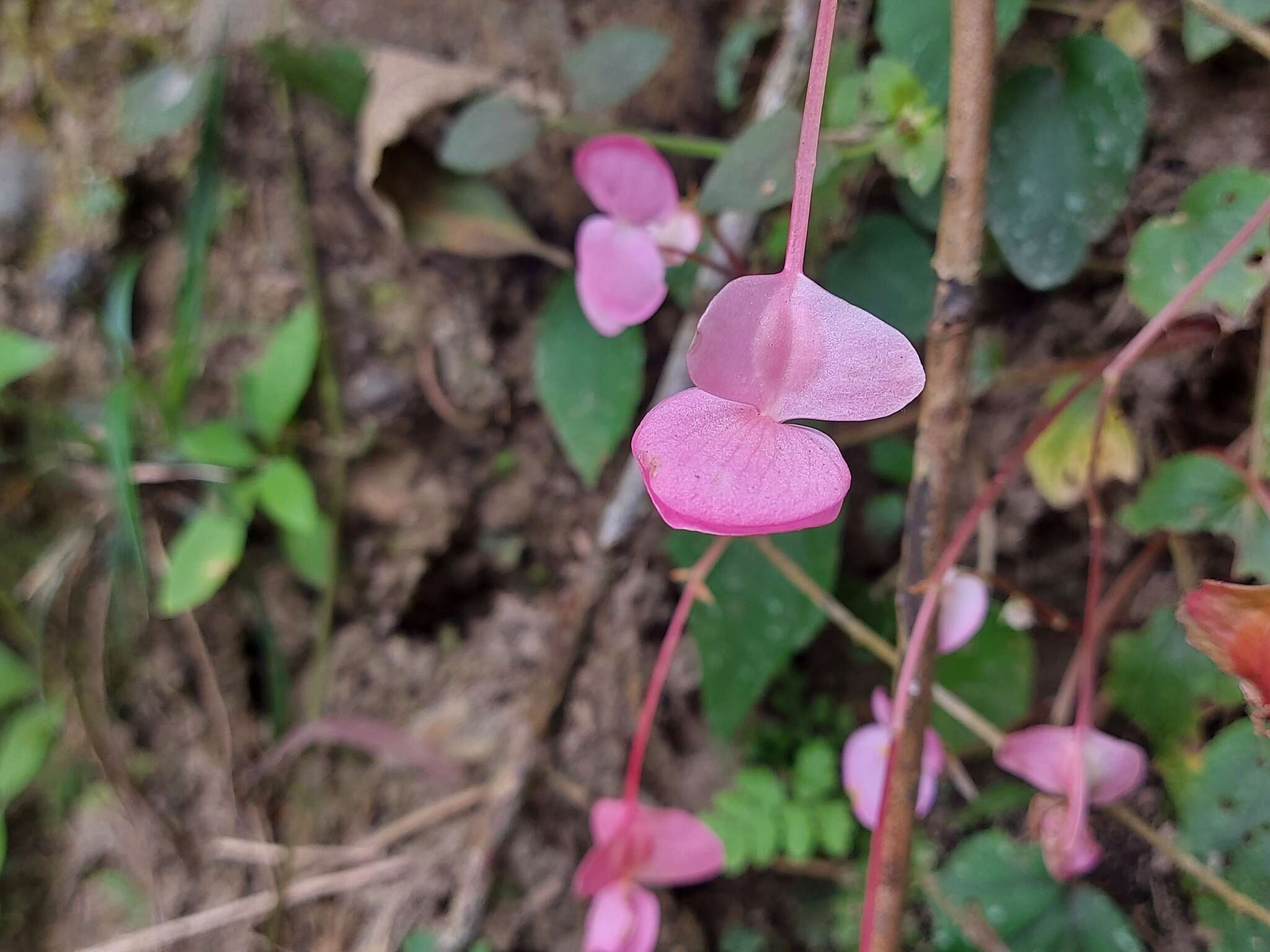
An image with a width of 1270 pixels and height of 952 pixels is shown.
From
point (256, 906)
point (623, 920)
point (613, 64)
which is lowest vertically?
point (256, 906)

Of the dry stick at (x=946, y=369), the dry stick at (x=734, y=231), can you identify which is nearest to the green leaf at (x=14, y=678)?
the dry stick at (x=734, y=231)

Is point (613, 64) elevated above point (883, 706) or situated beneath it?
elevated above

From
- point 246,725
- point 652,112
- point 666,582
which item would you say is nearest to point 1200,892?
point 666,582

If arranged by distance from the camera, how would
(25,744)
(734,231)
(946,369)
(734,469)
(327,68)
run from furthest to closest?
(25,744) → (327,68) → (734,231) → (946,369) → (734,469)

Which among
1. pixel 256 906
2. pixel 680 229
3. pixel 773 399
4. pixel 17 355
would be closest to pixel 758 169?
pixel 680 229

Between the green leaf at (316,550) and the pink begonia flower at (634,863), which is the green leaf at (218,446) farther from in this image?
the pink begonia flower at (634,863)

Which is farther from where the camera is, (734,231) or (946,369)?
(734,231)

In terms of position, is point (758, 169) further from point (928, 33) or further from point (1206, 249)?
point (1206, 249)
